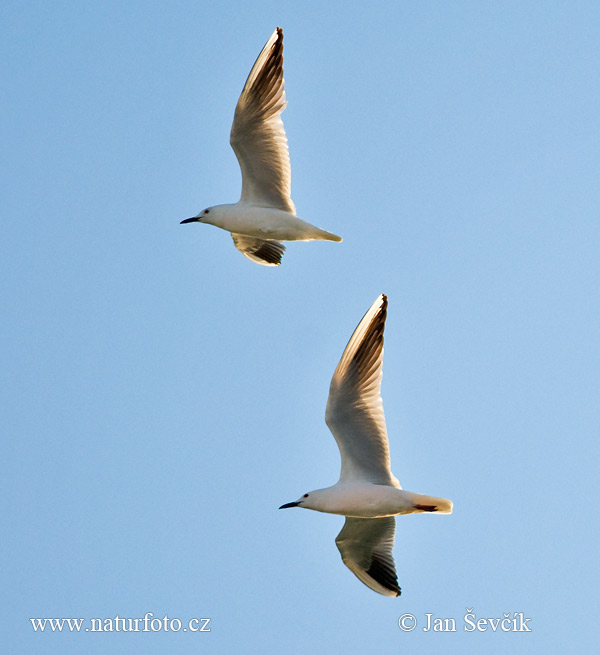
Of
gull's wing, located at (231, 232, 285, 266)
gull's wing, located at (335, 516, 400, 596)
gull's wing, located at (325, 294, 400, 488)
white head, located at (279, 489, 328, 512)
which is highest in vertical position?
gull's wing, located at (231, 232, 285, 266)

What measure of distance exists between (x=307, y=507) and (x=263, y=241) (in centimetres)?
456

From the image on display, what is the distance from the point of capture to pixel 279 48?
13.9 meters

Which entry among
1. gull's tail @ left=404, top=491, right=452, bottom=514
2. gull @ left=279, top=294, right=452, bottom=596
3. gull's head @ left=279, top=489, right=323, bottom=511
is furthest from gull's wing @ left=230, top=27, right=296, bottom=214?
gull's tail @ left=404, top=491, right=452, bottom=514

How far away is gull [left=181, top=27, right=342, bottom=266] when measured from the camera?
14.1 metres

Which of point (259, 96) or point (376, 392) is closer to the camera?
point (376, 392)

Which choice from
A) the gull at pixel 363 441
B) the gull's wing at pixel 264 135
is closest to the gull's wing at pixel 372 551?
the gull at pixel 363 441

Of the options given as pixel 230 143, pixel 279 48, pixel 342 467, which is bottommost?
pixel 342 467

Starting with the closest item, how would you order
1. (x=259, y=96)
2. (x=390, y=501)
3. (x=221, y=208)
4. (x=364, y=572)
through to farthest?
(x=390, y=501)
(x=364, y=572)
(x=259, y=96)
(x=221, y=208)

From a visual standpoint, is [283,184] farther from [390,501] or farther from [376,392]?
[390,501]

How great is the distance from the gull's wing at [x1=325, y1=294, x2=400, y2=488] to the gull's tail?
1.75 feet

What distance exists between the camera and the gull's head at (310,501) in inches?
500

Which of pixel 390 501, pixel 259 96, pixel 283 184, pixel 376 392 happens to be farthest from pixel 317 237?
pixel 390 501

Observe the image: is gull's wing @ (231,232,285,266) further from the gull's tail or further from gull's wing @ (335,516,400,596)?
the gull's tail

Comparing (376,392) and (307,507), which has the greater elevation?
(376,392)
